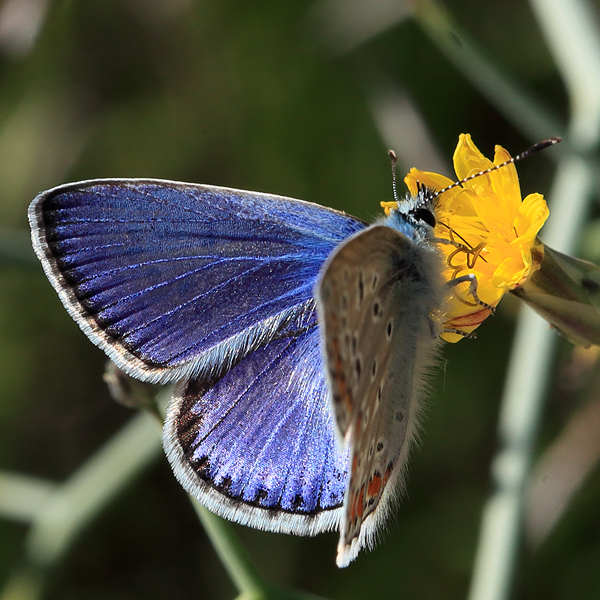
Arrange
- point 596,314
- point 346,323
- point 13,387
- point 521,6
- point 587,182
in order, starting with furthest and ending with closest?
point 521,6, point 13,387, point 587,182, point 596,314, point 346,323

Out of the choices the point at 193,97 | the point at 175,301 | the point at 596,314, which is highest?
the point at 193,97

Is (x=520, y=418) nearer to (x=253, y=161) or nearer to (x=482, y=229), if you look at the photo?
(x=482, y=229)

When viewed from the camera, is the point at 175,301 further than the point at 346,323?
Yes

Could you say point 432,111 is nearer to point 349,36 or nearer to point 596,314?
point 349,36

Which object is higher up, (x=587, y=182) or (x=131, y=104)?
(x=131, y=104)

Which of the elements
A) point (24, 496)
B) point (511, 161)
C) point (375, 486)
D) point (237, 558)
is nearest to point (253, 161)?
point (24, 496)

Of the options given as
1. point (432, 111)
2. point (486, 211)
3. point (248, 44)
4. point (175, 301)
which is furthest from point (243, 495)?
point (248, 44)
